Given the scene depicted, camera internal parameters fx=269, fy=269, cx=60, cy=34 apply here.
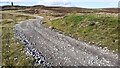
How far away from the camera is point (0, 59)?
91.4 ft

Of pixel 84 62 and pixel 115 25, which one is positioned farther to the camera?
pixel 115 25

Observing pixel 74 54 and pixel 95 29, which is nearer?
pixel 74 54

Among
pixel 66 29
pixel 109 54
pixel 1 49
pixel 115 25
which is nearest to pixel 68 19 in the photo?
pixel 66 29

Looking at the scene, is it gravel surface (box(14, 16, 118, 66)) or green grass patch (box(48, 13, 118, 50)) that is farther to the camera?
green grass patch (box(48, 13, 118, 50))

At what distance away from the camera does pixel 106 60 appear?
2558cm

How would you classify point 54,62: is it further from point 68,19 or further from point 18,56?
point 68,19

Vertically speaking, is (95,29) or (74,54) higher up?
(95,29)

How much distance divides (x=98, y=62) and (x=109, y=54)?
4.01m

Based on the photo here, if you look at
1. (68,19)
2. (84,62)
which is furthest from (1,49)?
(68,19)

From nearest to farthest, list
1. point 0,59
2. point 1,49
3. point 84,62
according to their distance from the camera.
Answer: point 84,62, point 0,59, point 1,49

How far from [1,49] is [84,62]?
42.2 ft

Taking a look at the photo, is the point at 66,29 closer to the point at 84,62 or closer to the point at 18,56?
the point at 18,56

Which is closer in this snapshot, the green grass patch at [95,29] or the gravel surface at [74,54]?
the gravel surface at [74,54]

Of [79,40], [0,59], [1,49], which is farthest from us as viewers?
[79,40]
